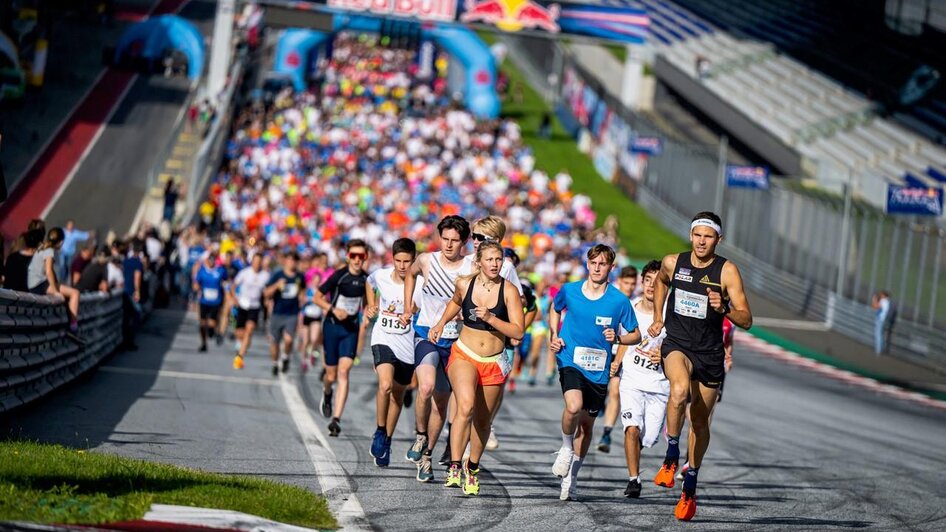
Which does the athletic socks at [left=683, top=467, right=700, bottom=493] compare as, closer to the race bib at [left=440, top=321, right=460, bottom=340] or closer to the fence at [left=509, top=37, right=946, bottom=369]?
the race bib at [left=440, top=321, right=460, bottom=340]

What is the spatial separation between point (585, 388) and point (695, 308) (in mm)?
1156

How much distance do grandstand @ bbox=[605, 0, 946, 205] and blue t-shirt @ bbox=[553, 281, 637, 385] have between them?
3087 cm

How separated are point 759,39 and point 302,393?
150ft

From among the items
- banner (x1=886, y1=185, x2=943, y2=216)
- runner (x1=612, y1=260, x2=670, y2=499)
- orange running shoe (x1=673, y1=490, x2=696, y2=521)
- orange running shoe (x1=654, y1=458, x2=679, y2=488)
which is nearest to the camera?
orange running shoe (x1=673, y1=490, x2=696, y2=521)

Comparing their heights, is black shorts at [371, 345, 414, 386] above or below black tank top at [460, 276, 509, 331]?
below

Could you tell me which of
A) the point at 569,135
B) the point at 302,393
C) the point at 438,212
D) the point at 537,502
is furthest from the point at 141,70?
the point at 537,502

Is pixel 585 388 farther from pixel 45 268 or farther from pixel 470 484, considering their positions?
pixel 45 268

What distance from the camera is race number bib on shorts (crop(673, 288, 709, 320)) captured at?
1037cm

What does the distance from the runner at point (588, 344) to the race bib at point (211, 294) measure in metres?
13.7

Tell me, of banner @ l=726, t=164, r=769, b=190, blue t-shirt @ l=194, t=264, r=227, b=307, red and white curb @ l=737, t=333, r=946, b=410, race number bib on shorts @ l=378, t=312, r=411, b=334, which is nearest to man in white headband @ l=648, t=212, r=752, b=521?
race number bib on shorts @ l=378, t=312, r=411, b=334

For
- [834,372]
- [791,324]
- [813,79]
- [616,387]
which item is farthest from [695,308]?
[813,79]

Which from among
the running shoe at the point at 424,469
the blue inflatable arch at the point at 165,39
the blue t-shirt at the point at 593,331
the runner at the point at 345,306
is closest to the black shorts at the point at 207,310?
the runner at the point at 345,306

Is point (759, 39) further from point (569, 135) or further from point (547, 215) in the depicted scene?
point (547, 215)

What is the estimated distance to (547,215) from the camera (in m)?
41.9
